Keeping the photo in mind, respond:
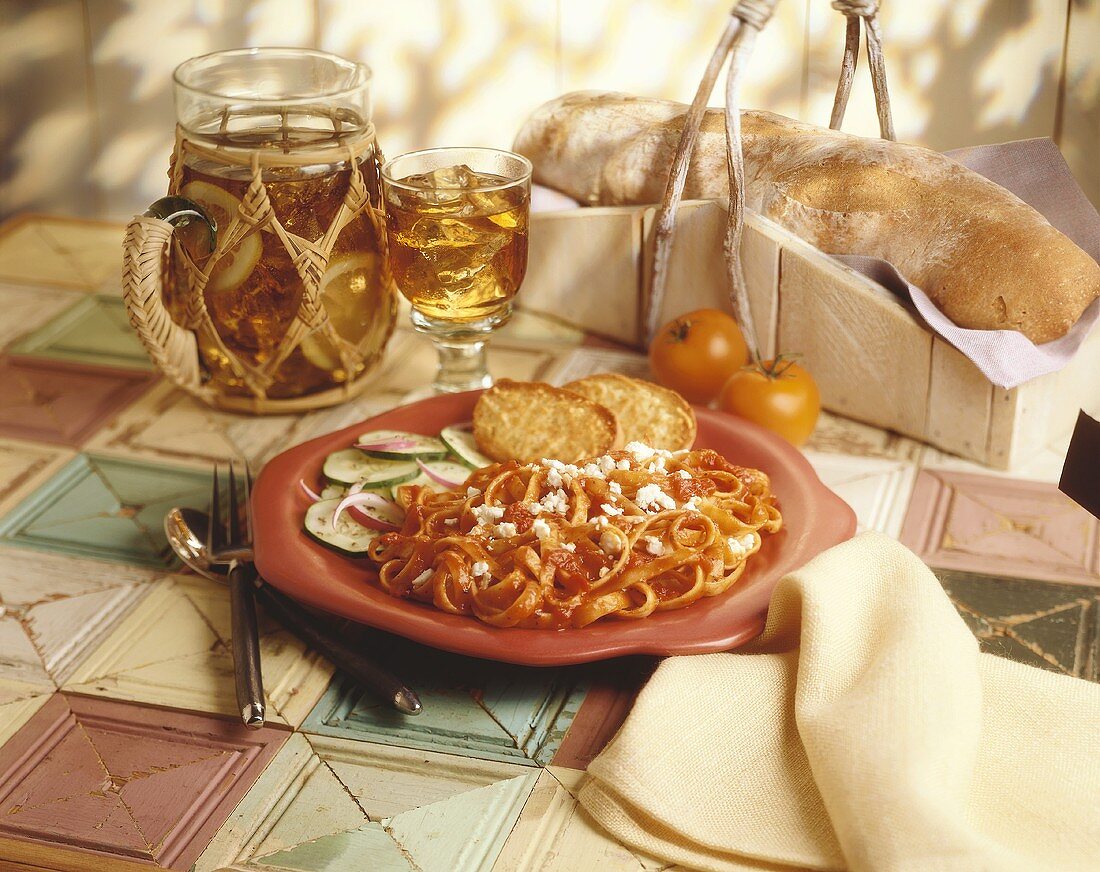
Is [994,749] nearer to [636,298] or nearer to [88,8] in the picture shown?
[636,298]

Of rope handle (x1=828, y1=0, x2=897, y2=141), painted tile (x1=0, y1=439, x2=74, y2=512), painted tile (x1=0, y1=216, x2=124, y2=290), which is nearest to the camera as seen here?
painted tile (x1=0, y1=439, x2=74, y2=512)

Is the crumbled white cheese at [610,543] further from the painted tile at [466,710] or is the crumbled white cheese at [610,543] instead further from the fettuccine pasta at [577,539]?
the painted tile at [466,710]

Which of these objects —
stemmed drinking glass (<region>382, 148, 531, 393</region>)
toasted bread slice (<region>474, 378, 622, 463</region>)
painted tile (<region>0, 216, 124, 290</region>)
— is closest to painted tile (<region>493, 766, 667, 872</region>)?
toasted bread slice (<region>474, 378, 622, 463</region>)

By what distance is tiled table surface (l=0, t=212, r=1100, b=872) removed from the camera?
1.05 m

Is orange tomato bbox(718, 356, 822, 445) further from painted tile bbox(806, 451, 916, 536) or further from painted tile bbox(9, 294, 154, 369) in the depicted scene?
painted tile bbox(9, 294, 154, 369)

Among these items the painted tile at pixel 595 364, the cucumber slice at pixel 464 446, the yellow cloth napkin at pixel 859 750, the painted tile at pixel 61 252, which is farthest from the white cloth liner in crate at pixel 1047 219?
the painted tile at pixel 61 252

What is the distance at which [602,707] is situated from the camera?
3.93 feet

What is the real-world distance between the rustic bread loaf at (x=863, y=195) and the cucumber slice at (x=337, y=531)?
813mm

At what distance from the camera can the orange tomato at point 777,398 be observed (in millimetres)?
1610

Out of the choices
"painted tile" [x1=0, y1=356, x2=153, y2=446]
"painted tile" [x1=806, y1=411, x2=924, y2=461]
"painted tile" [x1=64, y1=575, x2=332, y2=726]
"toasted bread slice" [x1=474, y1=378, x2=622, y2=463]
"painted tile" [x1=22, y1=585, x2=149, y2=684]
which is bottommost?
"painted tile" [x1=0, y1=356, x2=153, y2=446]

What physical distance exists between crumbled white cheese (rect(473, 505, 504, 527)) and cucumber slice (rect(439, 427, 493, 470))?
22 cm

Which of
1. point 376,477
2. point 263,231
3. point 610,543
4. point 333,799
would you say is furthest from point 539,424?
point 333,799

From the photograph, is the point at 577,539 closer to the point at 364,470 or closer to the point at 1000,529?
the point at 364,470

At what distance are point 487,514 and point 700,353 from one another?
1.97ft
